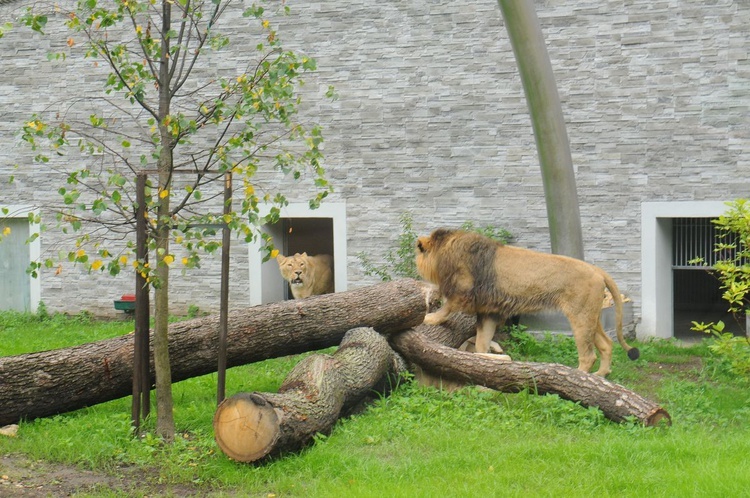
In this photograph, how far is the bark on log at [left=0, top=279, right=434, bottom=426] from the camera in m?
8.16

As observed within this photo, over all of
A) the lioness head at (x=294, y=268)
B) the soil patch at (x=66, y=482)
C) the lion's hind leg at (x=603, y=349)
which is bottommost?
the soil patch at (x=66, y=482)

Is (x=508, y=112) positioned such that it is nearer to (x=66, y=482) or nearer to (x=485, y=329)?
(x=485, y=329)

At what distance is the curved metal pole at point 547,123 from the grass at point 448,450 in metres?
3.37

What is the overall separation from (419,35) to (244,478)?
9481 mm

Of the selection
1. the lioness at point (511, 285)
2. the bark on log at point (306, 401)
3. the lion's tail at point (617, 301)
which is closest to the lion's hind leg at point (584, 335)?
the lioness at point (511, 285)

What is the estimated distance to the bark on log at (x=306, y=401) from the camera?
6891 mm

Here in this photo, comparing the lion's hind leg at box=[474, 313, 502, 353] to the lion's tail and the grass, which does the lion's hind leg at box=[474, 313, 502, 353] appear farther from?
the grass

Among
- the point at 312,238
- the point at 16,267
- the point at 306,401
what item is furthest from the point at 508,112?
the point at 16,267

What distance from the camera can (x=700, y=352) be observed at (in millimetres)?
12477

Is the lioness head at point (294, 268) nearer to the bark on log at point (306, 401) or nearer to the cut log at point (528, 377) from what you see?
the cut log at point (528, 377)

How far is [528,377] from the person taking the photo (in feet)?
28.4

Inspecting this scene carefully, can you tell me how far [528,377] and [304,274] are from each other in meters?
7.16

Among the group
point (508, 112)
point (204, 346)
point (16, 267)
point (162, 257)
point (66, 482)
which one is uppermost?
point (508, 112)

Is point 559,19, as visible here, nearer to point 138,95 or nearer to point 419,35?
point 419,35
